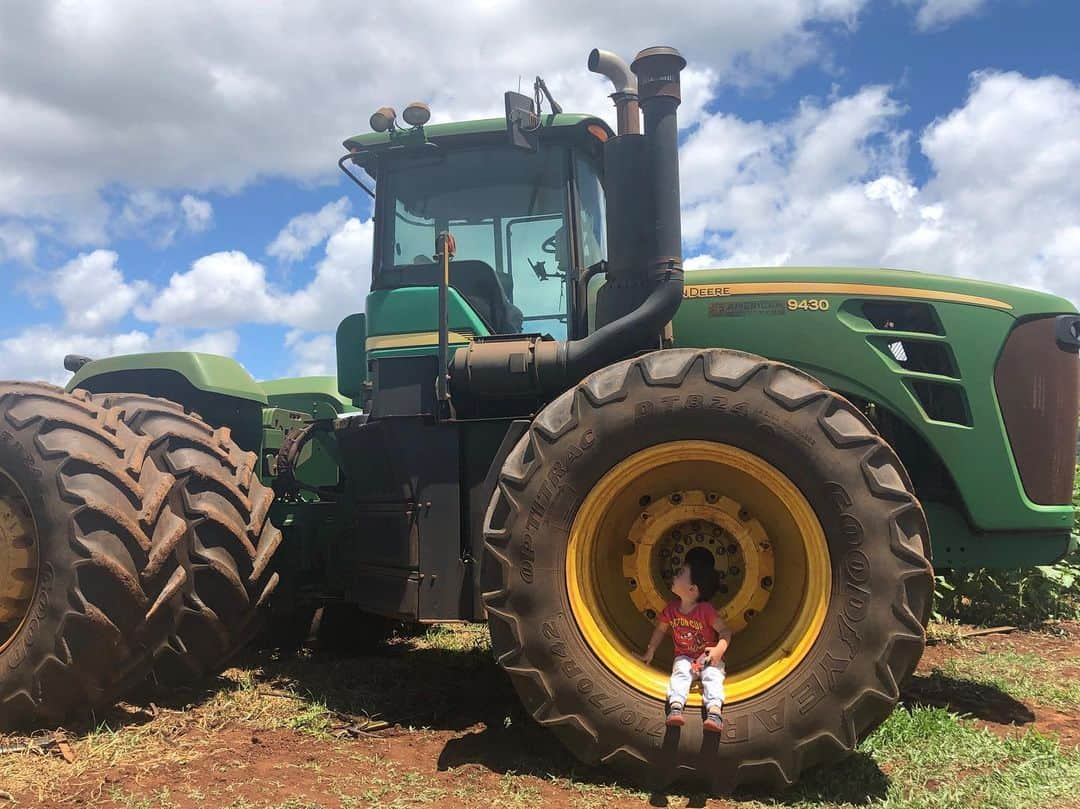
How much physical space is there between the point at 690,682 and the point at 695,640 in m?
0.16

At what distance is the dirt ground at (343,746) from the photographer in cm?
313

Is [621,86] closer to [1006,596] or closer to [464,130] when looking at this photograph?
[464,130]

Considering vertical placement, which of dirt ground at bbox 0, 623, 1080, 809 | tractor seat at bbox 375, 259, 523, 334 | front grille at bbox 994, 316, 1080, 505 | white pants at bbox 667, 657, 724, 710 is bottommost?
dirt ground at bbox 0, 623, 1080, 809

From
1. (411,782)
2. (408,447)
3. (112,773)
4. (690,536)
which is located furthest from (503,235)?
(112,773)

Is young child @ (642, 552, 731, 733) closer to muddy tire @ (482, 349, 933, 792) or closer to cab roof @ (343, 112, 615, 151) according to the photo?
muddy tire @ (482, 349, 933, 792)

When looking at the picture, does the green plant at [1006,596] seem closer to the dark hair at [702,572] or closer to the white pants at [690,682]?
the dark hair at [702,572]

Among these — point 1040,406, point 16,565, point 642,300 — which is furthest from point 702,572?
point 16,565

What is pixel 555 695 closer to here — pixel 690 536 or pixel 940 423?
pixel 690 536

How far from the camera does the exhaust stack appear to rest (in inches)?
163

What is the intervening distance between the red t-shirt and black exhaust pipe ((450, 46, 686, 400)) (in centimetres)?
117

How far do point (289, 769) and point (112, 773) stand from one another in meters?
0.67

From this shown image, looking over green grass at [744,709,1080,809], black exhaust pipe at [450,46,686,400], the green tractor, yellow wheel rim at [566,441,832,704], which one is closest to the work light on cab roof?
the green tractor

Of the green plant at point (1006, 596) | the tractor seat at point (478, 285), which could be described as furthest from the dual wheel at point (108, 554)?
the green plant at point (1006, 596)

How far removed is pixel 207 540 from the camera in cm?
413
